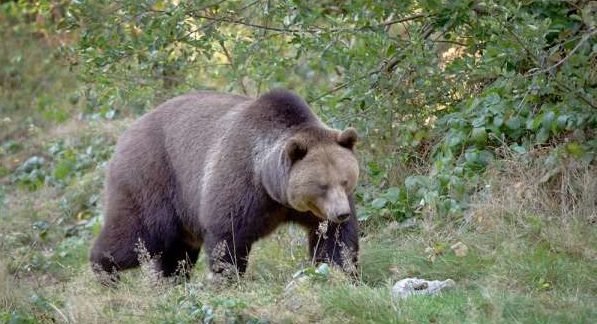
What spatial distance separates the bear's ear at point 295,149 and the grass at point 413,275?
914 millimetres

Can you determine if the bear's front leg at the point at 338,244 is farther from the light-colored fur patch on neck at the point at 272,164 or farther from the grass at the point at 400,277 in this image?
the light-colored fur patch on neck at the point at 272,164

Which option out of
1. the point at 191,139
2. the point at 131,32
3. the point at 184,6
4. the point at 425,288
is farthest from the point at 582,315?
the point at 131,32

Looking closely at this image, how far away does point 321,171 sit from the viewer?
7.32 meters

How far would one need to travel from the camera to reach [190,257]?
9.18 metres

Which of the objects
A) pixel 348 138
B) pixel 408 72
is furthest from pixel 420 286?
pixel 408 72

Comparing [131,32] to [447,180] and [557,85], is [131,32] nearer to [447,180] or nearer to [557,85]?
[447,180]

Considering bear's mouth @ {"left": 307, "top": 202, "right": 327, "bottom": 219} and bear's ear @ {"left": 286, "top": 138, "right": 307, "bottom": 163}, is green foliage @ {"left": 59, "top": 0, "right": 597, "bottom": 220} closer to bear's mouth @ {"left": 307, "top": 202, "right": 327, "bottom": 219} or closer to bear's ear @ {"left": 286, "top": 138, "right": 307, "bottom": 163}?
bear's mouth @ {"left": 307, "top": 202, "right": 327, "bottom": 219}

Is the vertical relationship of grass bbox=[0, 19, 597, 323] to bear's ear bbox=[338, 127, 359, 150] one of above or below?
below

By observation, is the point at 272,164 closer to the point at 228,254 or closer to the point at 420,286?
the point at 228,254

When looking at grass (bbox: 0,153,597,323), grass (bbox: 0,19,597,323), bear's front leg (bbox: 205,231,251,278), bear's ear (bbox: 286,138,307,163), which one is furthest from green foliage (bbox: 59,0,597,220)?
bear's front leg (bbox: 205,231,251,278)

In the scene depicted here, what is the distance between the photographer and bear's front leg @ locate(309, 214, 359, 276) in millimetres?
7449

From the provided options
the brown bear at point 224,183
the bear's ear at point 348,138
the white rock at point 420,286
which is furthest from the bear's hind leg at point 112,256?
the white rock at point 420,286

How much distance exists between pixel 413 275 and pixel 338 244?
608 millimetres

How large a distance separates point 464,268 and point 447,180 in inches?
63.5
